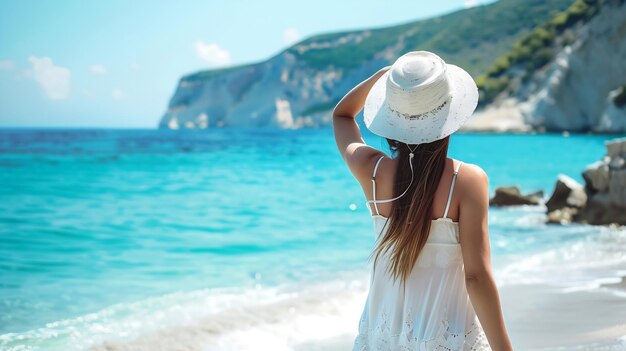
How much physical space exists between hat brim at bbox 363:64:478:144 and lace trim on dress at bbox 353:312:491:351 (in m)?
0.66

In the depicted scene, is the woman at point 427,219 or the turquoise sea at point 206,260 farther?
the turquoise sea at point 206,260

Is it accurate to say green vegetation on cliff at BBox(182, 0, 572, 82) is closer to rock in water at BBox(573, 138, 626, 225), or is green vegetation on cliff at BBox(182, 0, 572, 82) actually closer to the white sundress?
rock in water at BBox(573, 138, 626, 225)

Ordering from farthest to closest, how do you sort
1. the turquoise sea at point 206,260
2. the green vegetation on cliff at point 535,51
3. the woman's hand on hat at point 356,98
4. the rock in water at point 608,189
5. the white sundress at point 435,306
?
the green vegetation on cliff at point 535,51 < the rock in water at point 608,189 < the turquoise sea at point 206,260 < the woman's hand on hat at point 356,98 < the white sundress at point 435,306

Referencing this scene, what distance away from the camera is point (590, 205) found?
13.1m

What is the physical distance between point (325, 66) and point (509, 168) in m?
110

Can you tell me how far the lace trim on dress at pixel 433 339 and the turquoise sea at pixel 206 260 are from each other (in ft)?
12.9

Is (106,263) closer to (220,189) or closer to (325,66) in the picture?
(220,189)

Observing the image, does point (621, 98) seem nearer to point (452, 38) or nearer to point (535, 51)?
point (535, 51)

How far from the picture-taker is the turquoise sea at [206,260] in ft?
22.3

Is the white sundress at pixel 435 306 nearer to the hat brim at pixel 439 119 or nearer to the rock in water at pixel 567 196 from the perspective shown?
the hat brim at pixel 439 119

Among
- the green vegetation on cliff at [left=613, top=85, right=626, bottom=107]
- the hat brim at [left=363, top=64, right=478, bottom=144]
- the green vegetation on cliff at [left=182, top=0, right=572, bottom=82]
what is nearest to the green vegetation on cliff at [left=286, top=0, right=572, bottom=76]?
the green vegetation on cliff at [left=182, top=0, right=572, bottom=82]

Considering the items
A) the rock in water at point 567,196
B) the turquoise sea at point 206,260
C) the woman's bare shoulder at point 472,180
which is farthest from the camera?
the rock in water at point 567,196

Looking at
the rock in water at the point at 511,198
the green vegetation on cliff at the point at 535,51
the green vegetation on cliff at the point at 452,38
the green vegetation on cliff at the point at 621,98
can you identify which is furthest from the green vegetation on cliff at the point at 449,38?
the rock in water at the point at 511,198

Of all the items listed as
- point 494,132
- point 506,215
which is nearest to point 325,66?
point 494,132
